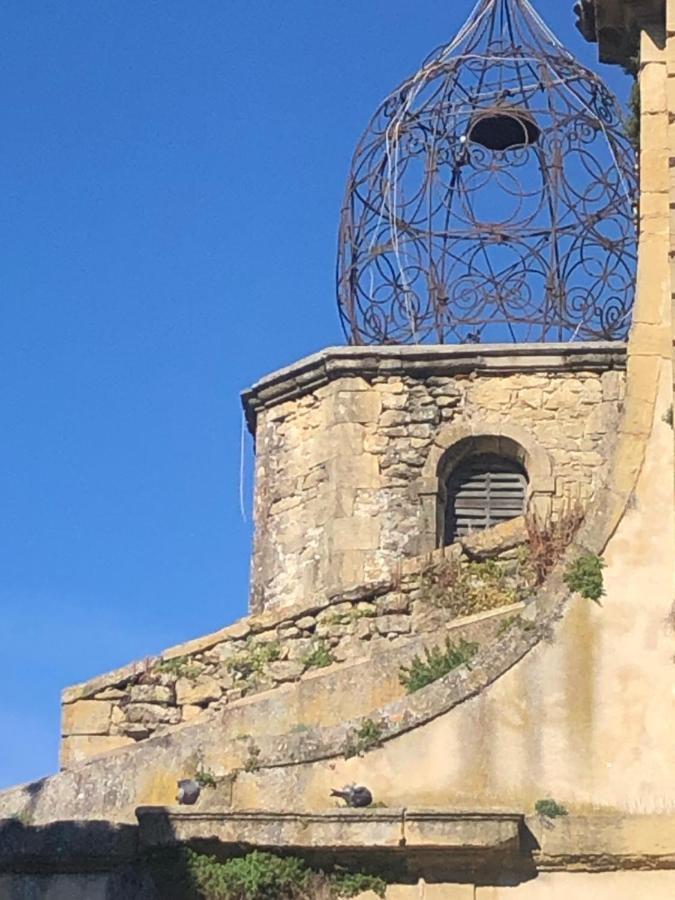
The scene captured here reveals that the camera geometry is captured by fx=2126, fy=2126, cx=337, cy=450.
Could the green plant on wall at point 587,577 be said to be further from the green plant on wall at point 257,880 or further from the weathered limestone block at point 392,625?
the weathered limestone block at point 392,625

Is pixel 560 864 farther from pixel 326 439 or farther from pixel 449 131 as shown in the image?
pixel 449 131

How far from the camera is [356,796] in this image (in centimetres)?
900

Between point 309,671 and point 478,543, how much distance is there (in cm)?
124

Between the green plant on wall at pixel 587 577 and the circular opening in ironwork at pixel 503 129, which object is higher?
the circular opening in ironwork at pixel 503 129

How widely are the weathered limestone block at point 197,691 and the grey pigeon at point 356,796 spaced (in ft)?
11.5

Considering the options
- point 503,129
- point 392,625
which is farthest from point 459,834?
point 503,129

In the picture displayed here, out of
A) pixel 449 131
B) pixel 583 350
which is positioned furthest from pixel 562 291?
pixel 449 131

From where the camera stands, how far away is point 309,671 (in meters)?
12.1

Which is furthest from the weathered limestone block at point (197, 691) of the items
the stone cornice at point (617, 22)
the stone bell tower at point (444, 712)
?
the stone cornice at point (617, 22)

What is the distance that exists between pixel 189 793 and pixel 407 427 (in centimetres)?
614

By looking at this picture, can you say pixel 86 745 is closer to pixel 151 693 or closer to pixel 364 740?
pixel 151 693

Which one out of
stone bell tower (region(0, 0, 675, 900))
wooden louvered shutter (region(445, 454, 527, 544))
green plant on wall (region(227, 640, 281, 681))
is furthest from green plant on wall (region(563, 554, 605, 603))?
wooden louvered shutter (region(445, 454, 527, 544))

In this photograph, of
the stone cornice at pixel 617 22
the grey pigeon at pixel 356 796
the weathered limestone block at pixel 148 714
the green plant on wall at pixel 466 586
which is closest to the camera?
the grey pigeon at pixel 356 796

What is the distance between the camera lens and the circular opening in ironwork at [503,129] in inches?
615
